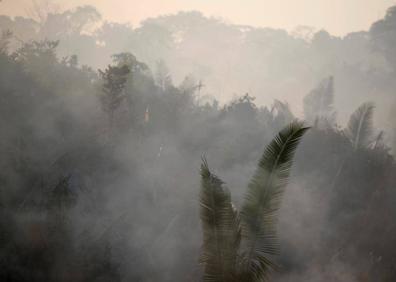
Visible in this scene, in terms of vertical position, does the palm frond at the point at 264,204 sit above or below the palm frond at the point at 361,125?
below

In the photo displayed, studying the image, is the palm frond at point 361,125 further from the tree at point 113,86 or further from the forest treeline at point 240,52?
the forest treeline at point 240,52

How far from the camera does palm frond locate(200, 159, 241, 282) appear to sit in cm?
689

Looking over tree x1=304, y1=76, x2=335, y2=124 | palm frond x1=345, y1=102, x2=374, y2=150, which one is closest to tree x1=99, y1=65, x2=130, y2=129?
palm frond x1=345, y1=102, x2=374, y2=150

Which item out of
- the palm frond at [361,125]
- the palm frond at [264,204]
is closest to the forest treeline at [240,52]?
the palm frond at [361,125]

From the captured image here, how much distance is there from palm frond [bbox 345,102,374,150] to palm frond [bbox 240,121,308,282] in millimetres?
16865

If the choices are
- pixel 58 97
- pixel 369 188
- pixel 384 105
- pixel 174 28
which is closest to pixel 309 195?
pixel 369 188

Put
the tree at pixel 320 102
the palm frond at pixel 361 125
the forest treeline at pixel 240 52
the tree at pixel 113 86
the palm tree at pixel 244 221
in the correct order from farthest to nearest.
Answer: the forest treeline at pixel 240 52
the tree at pixel 320 102
the palm frond at pixel 361 125
the tree at pixel 113 86
the palm tree at pixel 244 221

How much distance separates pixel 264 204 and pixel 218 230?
0.91 meters

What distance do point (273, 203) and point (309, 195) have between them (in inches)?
618

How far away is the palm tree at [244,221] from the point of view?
22.4 ft

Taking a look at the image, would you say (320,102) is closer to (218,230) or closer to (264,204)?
(264,204)

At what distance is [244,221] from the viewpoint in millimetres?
7035

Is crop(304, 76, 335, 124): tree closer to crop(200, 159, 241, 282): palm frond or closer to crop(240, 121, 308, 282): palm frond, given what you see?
crop(240, 121, 308, 282): palm frond

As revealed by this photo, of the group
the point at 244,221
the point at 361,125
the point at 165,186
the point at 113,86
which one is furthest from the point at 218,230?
the point at 361,125
